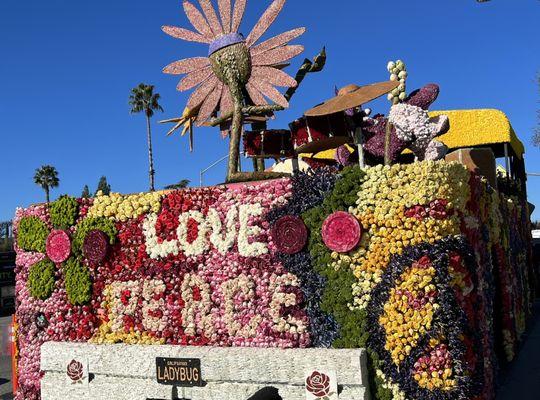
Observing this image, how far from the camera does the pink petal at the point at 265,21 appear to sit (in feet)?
28.5

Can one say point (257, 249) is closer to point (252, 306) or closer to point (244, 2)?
point (252, 306)

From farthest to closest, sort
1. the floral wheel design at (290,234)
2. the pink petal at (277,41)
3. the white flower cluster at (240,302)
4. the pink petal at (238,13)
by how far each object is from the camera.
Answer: the pink petal at (238,13) < the pink petal at (277,41) < the white flower cluster at (240,302) < the floral wheel design at (290,234)

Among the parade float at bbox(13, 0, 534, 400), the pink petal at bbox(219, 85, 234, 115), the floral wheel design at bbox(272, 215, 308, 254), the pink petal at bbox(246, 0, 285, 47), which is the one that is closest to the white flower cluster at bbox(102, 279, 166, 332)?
the parade float at bbox(13, 0, 534, 400)

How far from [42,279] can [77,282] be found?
715mm

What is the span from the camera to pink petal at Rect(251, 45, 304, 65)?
8.57 meters

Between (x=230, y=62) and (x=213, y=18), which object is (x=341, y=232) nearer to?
(x=230, y=62)

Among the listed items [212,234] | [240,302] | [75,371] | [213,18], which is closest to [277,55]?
[213,18]

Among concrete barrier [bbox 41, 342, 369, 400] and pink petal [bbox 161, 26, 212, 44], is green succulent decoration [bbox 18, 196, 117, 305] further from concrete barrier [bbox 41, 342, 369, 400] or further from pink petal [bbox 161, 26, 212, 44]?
pink petal [bbox 161, 26, 212, 44]

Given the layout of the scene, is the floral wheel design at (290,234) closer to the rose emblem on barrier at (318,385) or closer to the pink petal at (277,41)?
the rose emblem on barrier at (318,385)

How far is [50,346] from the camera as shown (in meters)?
8.66

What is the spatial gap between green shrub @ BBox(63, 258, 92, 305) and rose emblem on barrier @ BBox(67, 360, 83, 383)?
2.87ft

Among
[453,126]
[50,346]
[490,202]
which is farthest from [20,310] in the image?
[453,126]

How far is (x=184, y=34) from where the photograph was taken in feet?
30.4

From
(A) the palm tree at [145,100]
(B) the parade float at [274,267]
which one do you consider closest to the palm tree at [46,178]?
(A) the palm tree at [145,100]
